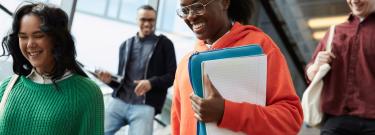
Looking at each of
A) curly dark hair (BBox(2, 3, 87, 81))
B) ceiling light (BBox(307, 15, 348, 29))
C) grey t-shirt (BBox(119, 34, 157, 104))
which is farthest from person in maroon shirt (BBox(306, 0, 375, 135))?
ceiling light (BBox(307, 15, 348, 29))

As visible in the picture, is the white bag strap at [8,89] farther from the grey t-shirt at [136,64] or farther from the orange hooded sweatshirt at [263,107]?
the grey t-shirt at [136,64]

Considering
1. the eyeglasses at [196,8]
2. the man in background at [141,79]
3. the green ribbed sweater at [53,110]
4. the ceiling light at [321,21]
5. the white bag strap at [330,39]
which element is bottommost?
the ceiling light at [321,21]

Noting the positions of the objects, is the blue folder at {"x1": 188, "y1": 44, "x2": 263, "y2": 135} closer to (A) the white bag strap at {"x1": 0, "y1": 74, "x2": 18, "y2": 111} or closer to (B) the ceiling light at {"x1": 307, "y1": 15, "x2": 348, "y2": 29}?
(A) the white bag strap at {"x1": 0, "y1": 74, "x2": 18, "y2": 111}

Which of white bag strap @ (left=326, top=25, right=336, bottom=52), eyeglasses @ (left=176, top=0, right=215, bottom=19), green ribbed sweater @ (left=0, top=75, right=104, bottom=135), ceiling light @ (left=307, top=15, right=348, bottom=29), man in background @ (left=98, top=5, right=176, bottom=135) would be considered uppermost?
eyeglasses @ (left=176, top=0, right=215, bottom=19)

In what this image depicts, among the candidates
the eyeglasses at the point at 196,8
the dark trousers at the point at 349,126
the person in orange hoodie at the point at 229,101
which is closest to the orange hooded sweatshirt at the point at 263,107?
the person in orange hoodie at the point at 229,101

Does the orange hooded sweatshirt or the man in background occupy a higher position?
the orange hooded sweatshirt

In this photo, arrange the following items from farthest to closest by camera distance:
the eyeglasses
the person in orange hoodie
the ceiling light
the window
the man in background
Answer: the ceiling light
the window
the man in background
the eyeglasses
the person in orange hoodie

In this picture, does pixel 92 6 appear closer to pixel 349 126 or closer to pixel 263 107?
pixel 349 126

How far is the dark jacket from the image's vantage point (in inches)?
130

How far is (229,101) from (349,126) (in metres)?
1.19

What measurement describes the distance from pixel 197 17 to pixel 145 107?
191cm

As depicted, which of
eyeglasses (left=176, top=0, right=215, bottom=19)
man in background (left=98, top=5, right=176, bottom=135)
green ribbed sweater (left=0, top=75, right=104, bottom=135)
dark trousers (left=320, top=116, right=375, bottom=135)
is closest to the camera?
eyeglasses (left=176, top=0, right=215, bottom=19)

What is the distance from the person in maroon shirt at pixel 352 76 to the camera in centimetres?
218

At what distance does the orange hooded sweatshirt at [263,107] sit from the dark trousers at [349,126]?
95cm
